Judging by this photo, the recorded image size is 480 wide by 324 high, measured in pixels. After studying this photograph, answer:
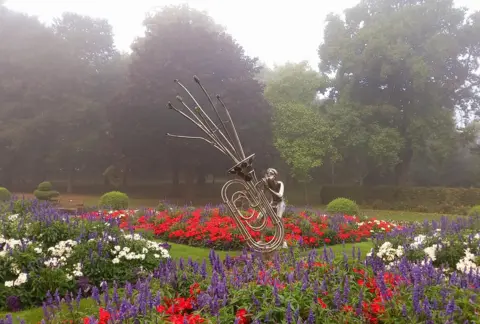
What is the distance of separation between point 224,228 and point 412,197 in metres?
22.3

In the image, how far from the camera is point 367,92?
1342 inches

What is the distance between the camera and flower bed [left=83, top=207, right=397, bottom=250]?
11520 mm

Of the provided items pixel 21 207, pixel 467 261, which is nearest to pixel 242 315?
pixel 467 261

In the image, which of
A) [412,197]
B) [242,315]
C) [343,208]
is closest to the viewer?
[242,315]

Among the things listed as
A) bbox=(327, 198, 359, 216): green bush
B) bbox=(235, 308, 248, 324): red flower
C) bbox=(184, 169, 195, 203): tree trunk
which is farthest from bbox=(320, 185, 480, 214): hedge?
bbox=(235, 308, 248, 324): red flower

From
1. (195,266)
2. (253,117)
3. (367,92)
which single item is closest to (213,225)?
(195,266)

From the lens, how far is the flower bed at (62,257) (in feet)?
21.3

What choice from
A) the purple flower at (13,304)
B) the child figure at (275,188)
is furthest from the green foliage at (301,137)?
the purple flower at (13,304)

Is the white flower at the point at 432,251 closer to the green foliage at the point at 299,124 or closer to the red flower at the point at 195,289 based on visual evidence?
the red flower at the point at 195,289

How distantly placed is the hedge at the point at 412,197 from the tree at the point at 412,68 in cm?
304

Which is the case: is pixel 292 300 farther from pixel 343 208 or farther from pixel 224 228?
pixel 343 208

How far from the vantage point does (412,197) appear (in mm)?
30062

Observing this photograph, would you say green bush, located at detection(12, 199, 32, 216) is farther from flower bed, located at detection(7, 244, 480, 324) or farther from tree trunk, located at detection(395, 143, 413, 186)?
tree trunk, located at detection(395, 143, 413, 186)

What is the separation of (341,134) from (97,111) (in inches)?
815
